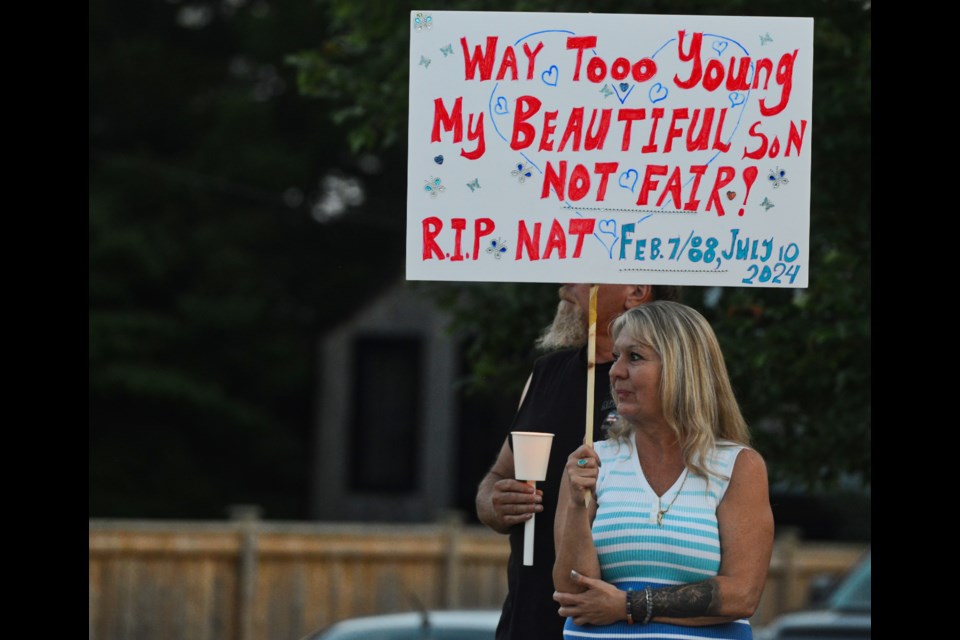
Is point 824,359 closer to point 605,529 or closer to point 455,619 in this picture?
point 455,619

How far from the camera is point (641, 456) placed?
4.55 metres

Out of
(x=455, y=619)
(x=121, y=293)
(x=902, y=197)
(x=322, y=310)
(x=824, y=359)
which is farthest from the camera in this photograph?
(x=322, y=310)

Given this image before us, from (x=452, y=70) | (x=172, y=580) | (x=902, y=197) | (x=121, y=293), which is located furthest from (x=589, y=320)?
(x=121, y=293)

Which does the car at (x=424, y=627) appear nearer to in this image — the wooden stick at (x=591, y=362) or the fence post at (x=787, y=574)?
the wooden stick at (x=591, y=362)

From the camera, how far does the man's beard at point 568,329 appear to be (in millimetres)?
5160

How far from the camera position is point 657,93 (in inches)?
201

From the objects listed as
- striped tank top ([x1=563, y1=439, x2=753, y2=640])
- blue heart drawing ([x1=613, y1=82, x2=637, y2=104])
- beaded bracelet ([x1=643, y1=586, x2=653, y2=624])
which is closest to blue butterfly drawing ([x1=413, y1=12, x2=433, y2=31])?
blue heart drawing ([x1=613, y1=82, x2=637, y2=104])

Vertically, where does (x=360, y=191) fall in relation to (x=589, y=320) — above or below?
above

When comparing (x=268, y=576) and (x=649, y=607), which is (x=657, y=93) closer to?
(x=649, y=607)

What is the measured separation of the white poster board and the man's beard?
189mm

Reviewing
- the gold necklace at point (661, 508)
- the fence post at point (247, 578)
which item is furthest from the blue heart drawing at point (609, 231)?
the fence post at point (247, 578)

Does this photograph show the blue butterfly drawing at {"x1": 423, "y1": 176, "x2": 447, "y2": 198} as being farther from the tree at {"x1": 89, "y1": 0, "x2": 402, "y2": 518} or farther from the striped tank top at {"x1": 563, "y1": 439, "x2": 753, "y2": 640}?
the tree at {"x1": 89, "y1": 0, "x2": 402, "y2": 518}

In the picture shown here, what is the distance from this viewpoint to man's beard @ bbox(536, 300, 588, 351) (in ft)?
16.9

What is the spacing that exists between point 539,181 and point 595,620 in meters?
1.33
